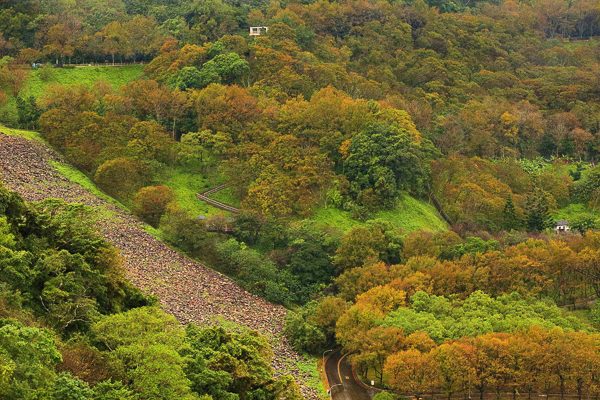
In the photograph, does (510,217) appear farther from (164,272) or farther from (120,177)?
(120,177)

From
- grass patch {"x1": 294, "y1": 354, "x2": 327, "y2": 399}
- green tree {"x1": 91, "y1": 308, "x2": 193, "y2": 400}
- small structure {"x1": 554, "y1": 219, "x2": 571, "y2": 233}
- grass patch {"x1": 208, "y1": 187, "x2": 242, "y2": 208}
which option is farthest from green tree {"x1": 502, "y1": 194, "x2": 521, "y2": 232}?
green tree {"x1": 91, "y1": 308, "x2": 193, "y2": 400}

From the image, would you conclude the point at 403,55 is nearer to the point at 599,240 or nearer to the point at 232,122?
the point at 232,122

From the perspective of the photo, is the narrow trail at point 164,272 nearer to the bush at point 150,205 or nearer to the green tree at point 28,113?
the bush at point 150,205

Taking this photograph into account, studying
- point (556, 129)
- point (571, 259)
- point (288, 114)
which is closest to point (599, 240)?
point (571, 259)

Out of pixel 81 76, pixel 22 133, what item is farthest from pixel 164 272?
pixel 81 76

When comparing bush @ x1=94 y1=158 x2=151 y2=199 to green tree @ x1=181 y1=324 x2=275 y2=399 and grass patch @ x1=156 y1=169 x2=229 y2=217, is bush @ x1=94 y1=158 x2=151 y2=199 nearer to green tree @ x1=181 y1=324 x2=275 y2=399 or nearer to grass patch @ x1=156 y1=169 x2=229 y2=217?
grass patch @ x1=156 y1=169 x2=229 y2=217

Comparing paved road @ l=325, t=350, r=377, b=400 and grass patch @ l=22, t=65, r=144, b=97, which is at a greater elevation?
grass patch @ l=22, t=65, r=144, b=97
